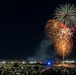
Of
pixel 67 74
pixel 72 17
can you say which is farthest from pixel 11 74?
pixel 72 17

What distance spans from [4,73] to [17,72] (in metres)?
3.87

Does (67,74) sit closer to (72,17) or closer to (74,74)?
(74,74)

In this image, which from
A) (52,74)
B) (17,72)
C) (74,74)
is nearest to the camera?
(52,74)

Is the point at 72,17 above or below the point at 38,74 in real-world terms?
above

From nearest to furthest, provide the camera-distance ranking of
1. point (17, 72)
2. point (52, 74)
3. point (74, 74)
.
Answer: point (52, 74)
point (17, 72)
point (74, 74)

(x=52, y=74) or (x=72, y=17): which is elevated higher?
(x=72, y=17)

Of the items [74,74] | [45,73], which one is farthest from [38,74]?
[74,74]

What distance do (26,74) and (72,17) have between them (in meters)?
17.4

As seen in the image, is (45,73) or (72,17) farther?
(72,17)

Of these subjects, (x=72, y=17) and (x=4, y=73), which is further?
(x=72, y=17)

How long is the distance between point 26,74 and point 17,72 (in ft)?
6.83

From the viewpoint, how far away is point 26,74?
276 feet

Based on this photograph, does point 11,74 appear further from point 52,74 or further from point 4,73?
point 52,74

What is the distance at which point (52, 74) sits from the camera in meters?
78.1
